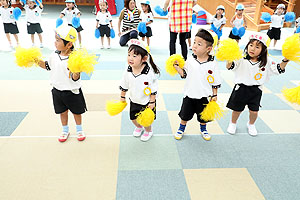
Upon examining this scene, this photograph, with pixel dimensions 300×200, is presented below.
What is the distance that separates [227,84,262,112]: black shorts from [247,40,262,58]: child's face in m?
0.37

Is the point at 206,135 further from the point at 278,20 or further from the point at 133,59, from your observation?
the point at 278,20

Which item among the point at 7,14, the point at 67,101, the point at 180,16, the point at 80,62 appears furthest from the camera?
the point at 7,14

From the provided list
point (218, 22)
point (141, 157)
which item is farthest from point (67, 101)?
point (218, 22)

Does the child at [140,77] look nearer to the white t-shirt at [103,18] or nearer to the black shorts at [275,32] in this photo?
the white t-shirt at [103,18]

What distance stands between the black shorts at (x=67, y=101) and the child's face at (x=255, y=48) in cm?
179

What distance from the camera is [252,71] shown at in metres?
2.38

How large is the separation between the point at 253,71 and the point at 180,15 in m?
2.59

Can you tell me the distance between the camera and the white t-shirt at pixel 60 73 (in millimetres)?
2156

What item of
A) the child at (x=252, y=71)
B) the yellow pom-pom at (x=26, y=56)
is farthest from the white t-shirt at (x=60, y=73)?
the child at (x=252, y=71)

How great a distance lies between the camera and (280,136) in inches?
109

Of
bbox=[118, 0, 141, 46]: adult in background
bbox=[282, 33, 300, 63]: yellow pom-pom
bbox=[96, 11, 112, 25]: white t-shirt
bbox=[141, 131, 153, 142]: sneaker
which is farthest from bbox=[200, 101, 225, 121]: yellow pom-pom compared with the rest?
bbox=[96, 11, 112, 25]: white t-shirt

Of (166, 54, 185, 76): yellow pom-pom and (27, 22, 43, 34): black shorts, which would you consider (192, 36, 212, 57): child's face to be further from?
(27, 22, 43, 34): black shorts

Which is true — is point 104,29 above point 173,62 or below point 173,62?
below

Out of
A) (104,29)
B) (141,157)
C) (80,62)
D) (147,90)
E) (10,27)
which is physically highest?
(80,62)
